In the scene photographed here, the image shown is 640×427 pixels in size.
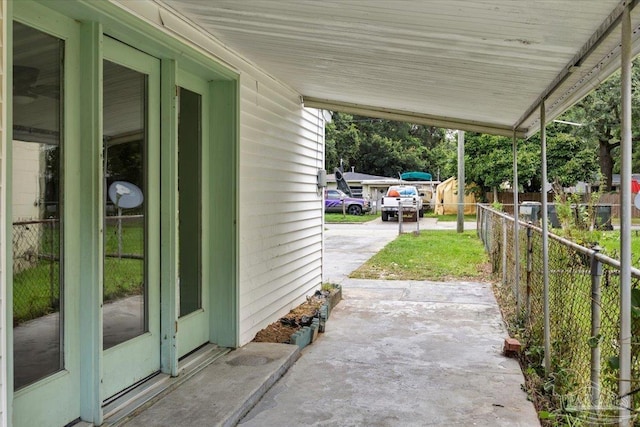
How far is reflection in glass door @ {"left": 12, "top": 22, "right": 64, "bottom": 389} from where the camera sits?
246cm

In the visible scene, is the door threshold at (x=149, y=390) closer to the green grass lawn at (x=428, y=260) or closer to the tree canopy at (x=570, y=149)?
the green grass lawn at (x=428, y=260)

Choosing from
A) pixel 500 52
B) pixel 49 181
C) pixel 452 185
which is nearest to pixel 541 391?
pixel 500 52

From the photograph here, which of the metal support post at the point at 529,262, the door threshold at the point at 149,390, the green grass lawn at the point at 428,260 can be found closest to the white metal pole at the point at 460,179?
the green grass lawn at the point at 428,260

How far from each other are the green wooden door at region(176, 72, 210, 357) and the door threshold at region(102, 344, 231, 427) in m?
0.12

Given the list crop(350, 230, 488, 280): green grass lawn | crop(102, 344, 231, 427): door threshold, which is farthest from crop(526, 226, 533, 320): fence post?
crop(350, 230, 488, 280): green grass lawn

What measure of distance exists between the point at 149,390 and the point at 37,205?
4.47 ft

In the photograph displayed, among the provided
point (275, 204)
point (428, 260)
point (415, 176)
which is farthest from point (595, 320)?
point (415, 176)

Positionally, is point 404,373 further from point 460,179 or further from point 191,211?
point 460,179

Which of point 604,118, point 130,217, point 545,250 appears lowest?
point 545,250

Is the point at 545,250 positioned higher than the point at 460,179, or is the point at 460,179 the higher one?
the point at 460,179

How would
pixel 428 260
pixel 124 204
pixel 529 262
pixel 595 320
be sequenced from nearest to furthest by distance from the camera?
1. pixel 595 320
2. pixel 124 204
3. pixel 529 262
4. pixel 428 260

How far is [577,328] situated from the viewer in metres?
3.67

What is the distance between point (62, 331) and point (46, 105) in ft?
3.64

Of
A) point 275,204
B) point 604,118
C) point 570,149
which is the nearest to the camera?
point 275,204
